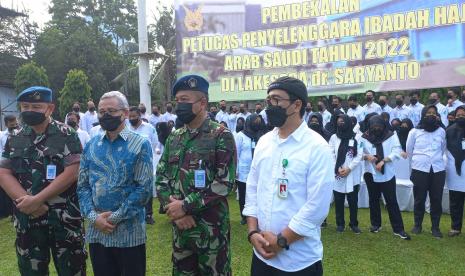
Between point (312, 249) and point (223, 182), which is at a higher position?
point (223, 182)

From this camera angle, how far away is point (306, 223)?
2.21 metres

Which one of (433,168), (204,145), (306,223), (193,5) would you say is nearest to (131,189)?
(204,145)

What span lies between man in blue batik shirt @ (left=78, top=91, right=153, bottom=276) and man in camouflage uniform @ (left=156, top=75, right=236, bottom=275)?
0.20 m

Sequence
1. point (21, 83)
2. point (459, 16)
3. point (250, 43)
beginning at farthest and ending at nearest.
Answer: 1. point (21, 83)
2. point (250, 43)
3. point (459, 16)

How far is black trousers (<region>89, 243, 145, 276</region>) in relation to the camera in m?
2.90

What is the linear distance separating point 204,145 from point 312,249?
100 cm

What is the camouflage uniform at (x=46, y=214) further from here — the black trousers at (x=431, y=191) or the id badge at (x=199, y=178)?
the black trousers at (x=431, y=191)

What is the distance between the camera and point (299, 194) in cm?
229

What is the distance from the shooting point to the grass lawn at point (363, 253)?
4609 millimetres

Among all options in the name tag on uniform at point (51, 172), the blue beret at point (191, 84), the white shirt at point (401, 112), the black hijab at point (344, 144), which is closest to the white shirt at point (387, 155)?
the black hijab at point (344, 144)

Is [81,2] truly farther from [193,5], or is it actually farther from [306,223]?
[306,223]

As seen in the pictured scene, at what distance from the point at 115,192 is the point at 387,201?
4.31 metres

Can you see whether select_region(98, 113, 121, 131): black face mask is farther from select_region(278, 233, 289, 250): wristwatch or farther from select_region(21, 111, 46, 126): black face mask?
select_region(278, 233, 289, 250): wristwatch

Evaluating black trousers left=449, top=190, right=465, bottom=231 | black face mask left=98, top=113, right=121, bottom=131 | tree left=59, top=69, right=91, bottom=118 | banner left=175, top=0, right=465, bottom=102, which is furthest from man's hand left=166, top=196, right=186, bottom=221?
tree left=59, top=69, right=91, bottom=118
